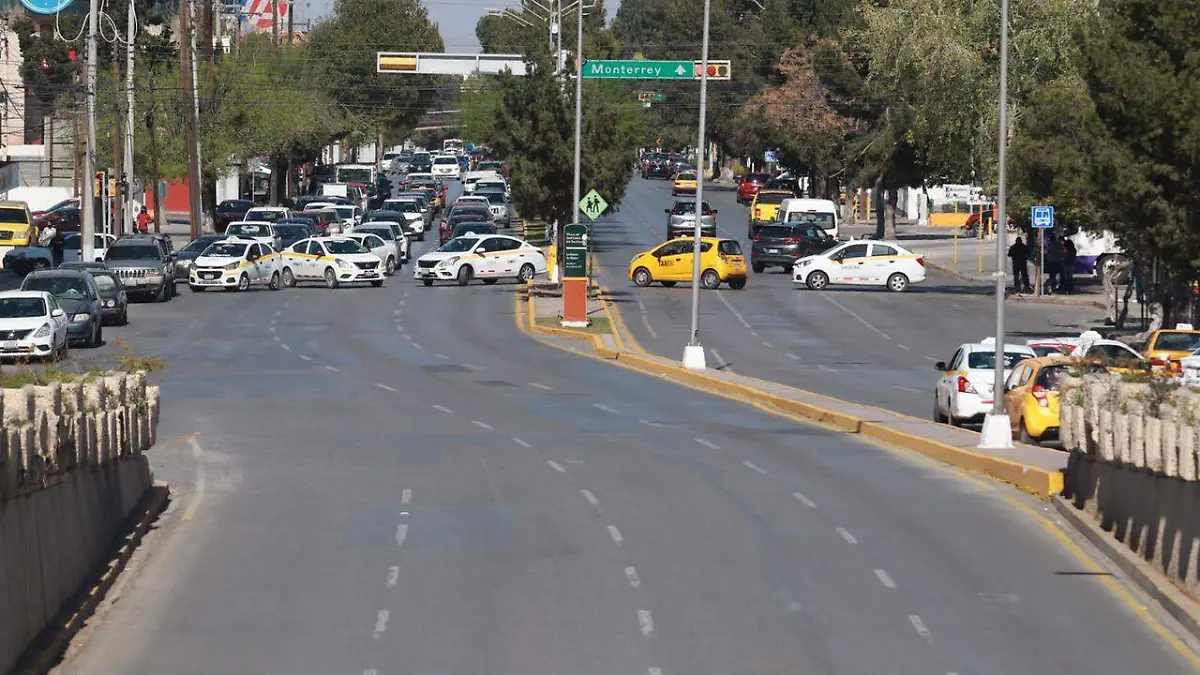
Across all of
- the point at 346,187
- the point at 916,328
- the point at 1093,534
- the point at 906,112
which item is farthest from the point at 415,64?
the point at 1093,534

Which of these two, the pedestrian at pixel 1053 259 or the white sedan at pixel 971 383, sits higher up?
the pedestrian at pixel 1053 259

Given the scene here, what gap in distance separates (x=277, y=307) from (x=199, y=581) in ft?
116

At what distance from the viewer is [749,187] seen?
11038 centimetres

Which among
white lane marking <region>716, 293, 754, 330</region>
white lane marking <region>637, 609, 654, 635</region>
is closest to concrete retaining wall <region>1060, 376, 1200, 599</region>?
white lane marking <region>637, 609, 654, 635</region>

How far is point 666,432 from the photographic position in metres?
27.8

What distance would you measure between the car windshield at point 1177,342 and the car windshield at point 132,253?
29826 mm

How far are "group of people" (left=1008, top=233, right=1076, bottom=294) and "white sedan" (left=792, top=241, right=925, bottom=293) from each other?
9.95 ft

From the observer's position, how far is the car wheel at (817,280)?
2283 inches

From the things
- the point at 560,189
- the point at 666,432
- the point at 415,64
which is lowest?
the point at 666,432

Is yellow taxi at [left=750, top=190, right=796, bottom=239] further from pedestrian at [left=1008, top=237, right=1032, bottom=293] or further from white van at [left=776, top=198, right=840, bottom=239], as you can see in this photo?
pedestrian at [left=1008, top=237, right=1032, bottom=293]

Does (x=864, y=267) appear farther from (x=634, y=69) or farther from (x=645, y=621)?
(x=645, y=621)

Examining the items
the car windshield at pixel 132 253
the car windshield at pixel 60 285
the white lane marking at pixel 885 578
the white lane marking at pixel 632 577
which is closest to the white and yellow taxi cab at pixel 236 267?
the car windshield at pixel 132 253

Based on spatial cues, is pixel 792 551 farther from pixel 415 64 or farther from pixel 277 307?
pixel 415 64

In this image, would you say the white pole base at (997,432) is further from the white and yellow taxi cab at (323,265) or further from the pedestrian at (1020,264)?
the white and yellow taxi cab at (323,265)
